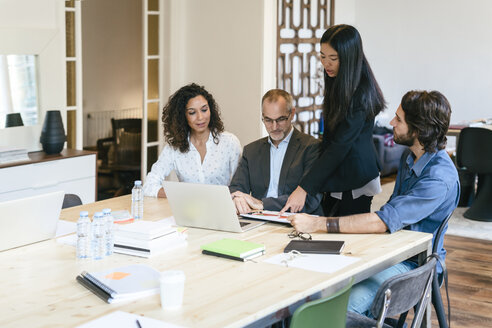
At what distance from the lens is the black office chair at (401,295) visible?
91.7 inches

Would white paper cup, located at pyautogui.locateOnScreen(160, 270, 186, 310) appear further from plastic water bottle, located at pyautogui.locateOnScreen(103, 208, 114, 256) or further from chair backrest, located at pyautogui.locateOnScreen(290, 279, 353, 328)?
plastic water bottle, located at pyautogui.locateOnScreen(103, 208, 114, 256)

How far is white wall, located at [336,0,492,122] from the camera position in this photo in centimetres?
930

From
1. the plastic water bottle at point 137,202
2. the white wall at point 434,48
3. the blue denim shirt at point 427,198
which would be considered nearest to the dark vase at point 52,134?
the plastic water bottle at point 137,202

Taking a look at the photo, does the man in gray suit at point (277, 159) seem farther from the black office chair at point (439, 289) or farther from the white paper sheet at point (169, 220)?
the black office chair at point (439, 289)

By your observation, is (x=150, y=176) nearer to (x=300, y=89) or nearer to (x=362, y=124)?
(x=362, y=124)

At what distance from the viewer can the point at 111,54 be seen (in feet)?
29.6

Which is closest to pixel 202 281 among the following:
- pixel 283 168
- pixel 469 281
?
pixel 283 168

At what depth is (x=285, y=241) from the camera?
291 centimetres

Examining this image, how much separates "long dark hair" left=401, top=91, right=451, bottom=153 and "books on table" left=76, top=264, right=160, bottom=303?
1320mm

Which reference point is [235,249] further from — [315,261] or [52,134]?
[52,134]

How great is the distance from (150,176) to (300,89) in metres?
4.01

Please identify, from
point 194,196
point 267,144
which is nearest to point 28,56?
point 267,144

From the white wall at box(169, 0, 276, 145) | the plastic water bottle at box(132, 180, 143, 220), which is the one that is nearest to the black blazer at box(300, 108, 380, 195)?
the plastic water bottle at box(132, 180, 143, 220)

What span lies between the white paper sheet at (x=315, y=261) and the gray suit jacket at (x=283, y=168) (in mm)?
941
